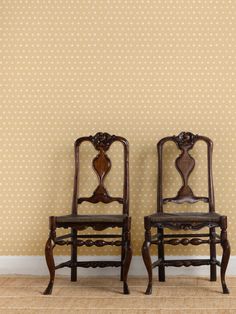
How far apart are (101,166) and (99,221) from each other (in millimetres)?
593

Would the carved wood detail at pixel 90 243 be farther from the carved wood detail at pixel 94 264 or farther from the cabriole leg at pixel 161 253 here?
the cabriole leg at pixel 161 253

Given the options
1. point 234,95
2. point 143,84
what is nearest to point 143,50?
point 143,84

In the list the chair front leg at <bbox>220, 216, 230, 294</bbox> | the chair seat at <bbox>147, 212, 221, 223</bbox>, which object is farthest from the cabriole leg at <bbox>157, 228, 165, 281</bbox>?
the chair front leg at <bbox>220, 216, 230, 294</bbox>

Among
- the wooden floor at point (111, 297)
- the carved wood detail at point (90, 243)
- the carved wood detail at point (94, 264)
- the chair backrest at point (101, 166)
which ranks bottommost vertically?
the wooden floor at point (111, 297)

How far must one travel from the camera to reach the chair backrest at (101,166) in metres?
4.68

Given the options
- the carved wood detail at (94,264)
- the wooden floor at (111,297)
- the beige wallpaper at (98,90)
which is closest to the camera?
the wooden floor at (111,297)

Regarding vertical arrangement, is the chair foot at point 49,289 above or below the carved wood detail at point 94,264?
below

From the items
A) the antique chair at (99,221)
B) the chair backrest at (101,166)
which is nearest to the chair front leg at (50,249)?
the antique chair at (99,221)

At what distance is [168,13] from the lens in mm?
4871

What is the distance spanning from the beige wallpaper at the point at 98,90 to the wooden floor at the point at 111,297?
1.17 feet

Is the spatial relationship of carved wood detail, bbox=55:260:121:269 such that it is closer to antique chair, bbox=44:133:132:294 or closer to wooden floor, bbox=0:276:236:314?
antique chair, bbox=44:133:132:294

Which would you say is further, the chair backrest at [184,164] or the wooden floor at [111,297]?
the chair backrest at [184,164]

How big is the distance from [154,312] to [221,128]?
5.55 feet

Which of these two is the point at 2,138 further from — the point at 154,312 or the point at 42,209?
the point at 154,312
